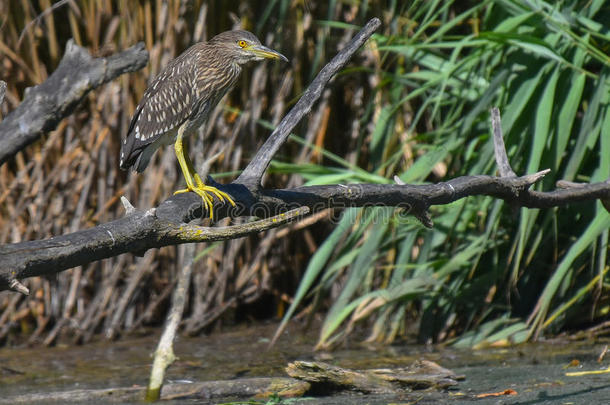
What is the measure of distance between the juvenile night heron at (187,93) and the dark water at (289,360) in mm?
1099

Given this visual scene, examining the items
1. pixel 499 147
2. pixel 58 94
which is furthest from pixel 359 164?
pixel 58 94

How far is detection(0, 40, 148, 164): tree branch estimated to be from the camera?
2.06m

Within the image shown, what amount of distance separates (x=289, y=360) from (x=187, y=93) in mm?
1746

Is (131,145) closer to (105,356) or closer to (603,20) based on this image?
(105,356)

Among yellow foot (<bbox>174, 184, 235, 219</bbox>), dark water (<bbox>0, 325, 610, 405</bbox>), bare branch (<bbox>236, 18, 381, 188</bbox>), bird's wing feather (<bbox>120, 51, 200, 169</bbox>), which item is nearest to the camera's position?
yellow foot (<bbox>174, 184, 235, 219</bbox>)

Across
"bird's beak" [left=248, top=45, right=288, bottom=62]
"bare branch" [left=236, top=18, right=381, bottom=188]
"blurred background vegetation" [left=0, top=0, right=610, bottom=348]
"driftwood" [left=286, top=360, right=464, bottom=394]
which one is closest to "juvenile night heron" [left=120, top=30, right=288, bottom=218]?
"bird's beak" [left=248, top=45, right=288, bottom=62]

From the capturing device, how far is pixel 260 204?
271cm

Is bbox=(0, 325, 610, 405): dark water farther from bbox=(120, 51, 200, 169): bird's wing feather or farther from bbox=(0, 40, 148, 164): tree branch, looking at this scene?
bbox=(0, 40, 148, 164): tree branch

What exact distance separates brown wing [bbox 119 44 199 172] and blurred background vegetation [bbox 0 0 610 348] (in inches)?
43.2

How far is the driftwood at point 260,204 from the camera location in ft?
6.40

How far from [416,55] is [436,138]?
1.55 ft

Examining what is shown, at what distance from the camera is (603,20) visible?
445cm

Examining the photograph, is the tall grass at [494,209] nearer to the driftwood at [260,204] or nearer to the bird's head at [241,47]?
the driftwood at [260,204]

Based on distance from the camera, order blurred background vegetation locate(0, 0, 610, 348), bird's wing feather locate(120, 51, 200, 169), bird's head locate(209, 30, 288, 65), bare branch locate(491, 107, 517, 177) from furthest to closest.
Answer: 1. blurred background vegetation locate(0, 0, 610, 348)
2. bird's head locate(209, 30, 288, 65)
3. bird's wing feather locate(120, 51, 200, 169)
4. bare branch locate(491, 107, 517, 177)
